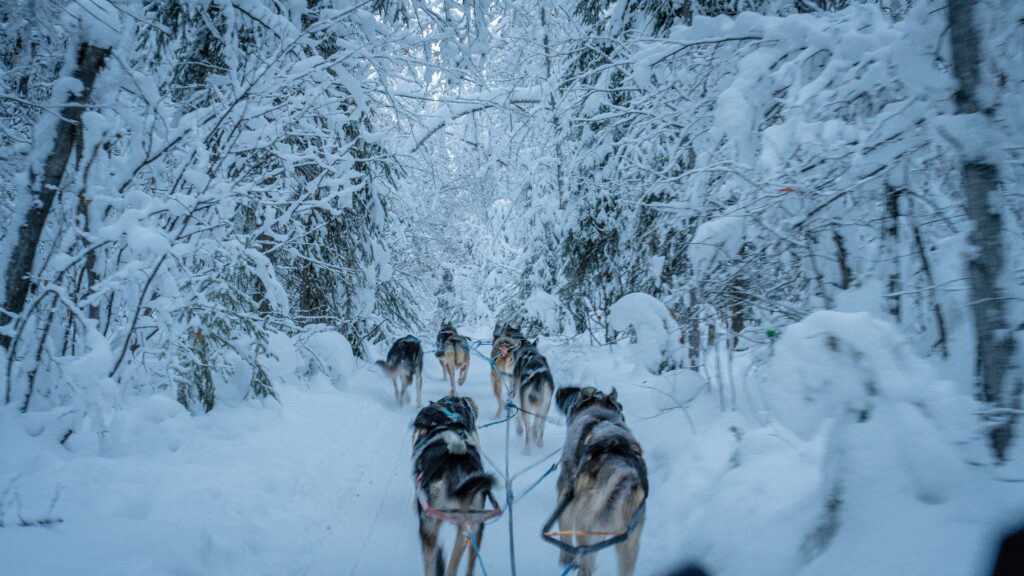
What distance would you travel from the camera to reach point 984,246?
2.25 meters

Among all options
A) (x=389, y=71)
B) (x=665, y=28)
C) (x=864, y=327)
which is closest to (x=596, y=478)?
(x=864, y=327)

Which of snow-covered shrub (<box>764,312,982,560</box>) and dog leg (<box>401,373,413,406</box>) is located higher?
snow-covered shrub (<box>764,312,982,560</box>)

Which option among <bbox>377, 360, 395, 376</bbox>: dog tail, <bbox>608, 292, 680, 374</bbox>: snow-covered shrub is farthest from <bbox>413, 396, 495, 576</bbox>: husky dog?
<bbox>377, 360, 395, 376</bbox>: dog tail

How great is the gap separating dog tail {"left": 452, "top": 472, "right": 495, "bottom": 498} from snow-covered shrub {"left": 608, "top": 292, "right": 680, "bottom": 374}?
2.23 metres

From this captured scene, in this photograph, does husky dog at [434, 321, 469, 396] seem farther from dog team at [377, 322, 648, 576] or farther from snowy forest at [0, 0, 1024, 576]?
dog team at [377, 322, 648, 576]

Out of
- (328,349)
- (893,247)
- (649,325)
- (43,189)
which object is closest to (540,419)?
(649,325)

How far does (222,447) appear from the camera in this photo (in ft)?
15.1

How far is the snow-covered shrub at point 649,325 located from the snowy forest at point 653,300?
4 cm

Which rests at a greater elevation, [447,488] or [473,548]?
[447,488]

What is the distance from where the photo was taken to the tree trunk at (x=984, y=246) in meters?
2.19

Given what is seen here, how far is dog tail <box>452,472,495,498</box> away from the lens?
3068mm

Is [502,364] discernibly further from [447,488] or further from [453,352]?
[447,488]

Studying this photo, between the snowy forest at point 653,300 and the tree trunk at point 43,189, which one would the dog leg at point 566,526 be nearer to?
the snowy forest at point 653,300

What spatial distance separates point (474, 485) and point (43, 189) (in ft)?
13.2
